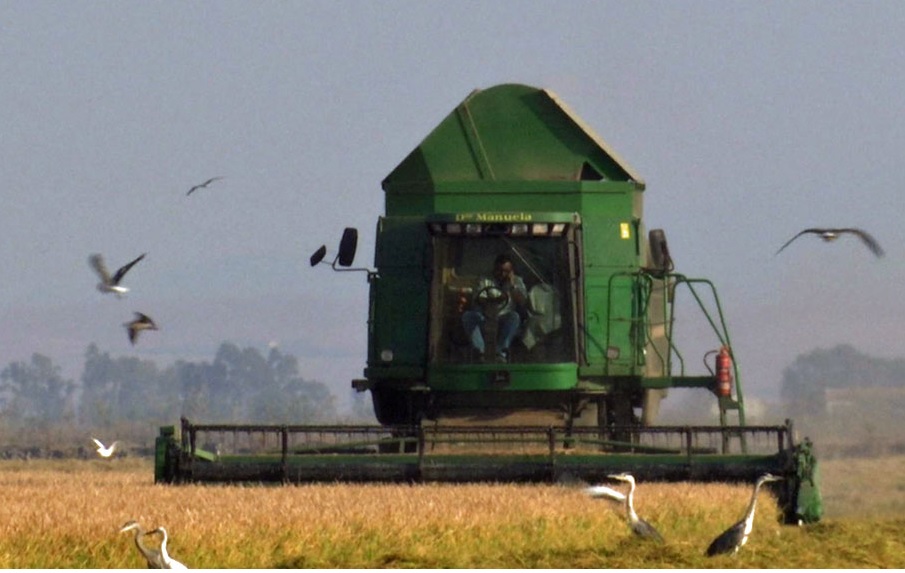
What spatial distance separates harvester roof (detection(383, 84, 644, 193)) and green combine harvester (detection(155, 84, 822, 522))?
0.04 feet

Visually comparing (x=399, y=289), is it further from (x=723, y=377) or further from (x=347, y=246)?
(x=723, y=377)

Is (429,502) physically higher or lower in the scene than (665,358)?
lower

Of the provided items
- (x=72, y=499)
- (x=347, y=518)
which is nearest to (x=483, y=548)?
(x=347, y=518)

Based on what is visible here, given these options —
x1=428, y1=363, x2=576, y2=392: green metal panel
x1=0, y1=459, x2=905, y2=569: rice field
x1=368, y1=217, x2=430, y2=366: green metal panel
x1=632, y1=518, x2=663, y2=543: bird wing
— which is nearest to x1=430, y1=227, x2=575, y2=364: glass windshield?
x1=428, y1=363, x2=576, y2=392: green metal panel

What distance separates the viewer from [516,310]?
20000 mm

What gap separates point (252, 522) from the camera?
14.0 metres

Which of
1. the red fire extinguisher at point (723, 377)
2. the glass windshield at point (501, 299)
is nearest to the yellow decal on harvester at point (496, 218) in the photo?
the glass windshield at point (501, 299)

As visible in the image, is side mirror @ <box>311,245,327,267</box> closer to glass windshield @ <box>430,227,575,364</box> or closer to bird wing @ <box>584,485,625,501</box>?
glass windshield @ <box>430,227,575,364</box>

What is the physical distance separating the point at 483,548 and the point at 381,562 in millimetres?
933

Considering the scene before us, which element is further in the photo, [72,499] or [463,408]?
[463,408]

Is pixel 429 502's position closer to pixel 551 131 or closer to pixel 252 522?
pixel 252 522

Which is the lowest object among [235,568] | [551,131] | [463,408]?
[235,568]

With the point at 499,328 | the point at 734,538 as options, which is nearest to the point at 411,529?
the point at 734,538

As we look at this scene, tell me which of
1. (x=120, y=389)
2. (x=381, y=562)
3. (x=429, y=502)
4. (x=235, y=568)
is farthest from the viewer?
(x=120, y=389)
